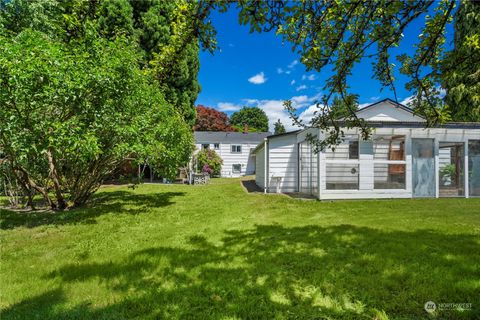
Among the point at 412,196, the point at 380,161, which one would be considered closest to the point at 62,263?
the point at 380,161

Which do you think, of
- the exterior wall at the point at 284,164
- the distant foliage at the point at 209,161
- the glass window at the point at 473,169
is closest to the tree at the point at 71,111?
the exterior wall at the point at 284,164

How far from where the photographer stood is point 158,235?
5289 millimetres

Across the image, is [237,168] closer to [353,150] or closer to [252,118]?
[353,150]

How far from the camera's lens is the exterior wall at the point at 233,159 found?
2852 cm

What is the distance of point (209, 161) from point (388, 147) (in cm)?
1654

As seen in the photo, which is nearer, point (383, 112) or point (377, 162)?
point (377, 162)

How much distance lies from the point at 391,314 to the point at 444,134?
11.2 m

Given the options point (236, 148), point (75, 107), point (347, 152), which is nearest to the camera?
point (75, 107)

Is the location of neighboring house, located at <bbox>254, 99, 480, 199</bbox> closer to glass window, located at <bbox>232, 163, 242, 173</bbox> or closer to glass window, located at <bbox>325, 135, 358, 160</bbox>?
glass window, located at <bbox>325, 135, 358, 160</bbox>

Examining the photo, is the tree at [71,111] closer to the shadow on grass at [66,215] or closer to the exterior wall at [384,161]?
the shadow on grass at [66,215]

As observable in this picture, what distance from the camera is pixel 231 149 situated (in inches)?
1134

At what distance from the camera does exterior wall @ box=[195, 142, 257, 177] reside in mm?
28523

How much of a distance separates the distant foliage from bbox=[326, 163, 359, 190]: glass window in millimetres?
14188

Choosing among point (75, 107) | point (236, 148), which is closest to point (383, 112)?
point (75, 107)
